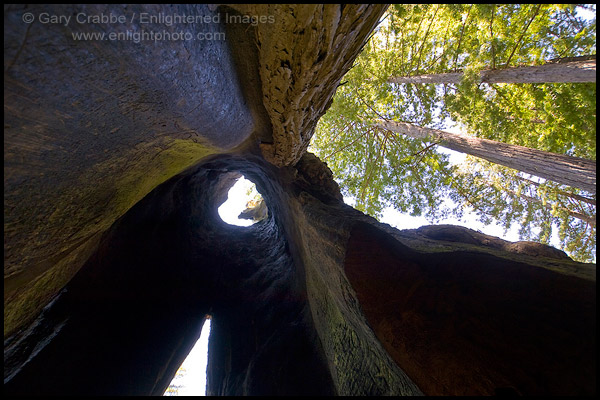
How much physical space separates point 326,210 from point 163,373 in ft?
17.0

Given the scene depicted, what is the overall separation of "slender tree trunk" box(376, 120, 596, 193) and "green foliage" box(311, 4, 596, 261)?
0.72 m

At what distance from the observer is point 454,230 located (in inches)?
153

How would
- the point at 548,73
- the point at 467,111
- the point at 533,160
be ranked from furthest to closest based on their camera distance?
1. the point at 467,111
2. the point at 533,160
3. the point at 548,73

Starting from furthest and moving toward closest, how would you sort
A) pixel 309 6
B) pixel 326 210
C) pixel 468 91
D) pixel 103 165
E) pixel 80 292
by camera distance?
1. pixel 468 91
2. pixel 80 292
3. pixel 326 210
4. pixel 103 165
5. pixel 309 6

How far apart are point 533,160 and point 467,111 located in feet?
8.18

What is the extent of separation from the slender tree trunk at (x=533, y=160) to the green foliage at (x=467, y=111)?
0.72 metres

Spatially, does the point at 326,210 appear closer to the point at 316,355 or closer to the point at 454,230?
the point at 454,230

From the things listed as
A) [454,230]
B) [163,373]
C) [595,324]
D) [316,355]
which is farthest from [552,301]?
[163,373]

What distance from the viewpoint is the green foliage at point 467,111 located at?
5.53 metres

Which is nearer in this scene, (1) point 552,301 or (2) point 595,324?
(2) point 595,324

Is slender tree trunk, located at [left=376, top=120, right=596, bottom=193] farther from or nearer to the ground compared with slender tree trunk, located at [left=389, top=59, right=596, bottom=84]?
nearer to the ground

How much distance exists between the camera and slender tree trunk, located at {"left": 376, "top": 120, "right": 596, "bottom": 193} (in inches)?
176

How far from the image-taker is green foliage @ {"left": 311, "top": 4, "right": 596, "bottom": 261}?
218 inches

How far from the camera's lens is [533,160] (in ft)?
16.5
